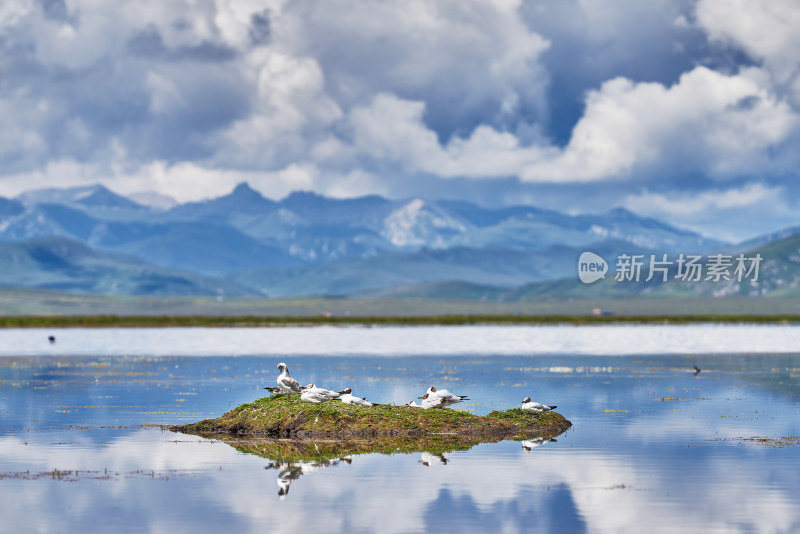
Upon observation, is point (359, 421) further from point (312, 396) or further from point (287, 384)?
point (287, 384)

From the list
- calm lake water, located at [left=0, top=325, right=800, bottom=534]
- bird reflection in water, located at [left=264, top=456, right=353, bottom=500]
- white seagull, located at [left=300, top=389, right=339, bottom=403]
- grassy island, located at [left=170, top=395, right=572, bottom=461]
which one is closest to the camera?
calm lake water, located at [left=0, top=325, right=800, bottom=534]

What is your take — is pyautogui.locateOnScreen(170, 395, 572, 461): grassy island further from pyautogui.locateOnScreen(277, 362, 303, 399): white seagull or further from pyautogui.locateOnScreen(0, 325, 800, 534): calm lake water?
pyautogui.locateOnScreen(0, 325, 800, 534): calm lake water

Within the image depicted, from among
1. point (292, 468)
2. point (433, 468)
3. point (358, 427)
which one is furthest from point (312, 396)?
point (433, 468)

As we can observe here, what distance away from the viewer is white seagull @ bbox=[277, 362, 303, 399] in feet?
143

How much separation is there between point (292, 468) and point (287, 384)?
35.3ft

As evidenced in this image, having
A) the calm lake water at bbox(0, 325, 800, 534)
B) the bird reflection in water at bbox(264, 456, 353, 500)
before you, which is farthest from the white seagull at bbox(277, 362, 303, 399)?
the bird reflection in water at bbox(264, 456, 353, 500)

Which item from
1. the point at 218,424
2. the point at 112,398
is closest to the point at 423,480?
the point at 218,424

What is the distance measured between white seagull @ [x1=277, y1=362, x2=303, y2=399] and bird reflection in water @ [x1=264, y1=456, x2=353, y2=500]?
28.7 feet

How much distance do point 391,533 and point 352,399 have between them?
19392 millimetres

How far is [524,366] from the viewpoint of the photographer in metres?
84.2

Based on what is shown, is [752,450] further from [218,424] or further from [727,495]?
[218,424]

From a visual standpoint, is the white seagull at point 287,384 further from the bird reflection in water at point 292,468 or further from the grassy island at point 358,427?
the bird reflection in water at point 292,468

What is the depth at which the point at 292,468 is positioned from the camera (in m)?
33.1

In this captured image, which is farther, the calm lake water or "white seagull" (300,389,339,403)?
"white seagull" (300,389,339,403)
